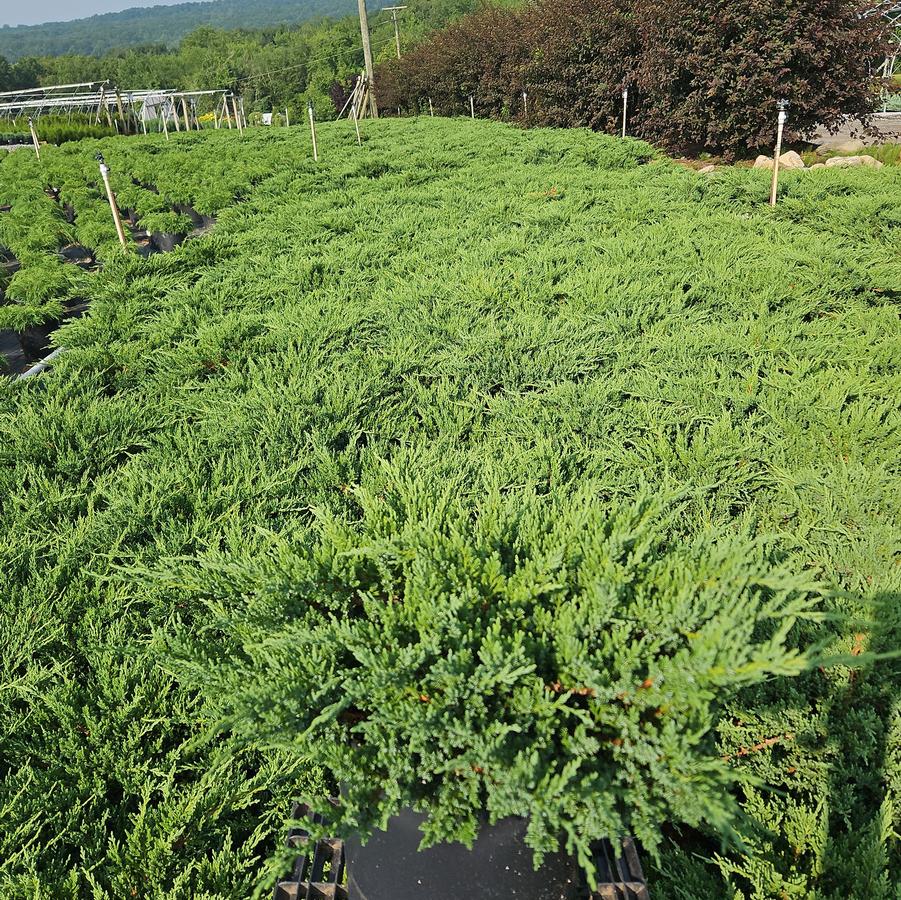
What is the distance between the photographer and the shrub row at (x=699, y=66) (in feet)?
39.5

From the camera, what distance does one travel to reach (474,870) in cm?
126

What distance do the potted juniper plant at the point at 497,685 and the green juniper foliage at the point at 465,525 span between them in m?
0.01

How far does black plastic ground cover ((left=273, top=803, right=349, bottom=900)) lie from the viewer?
1.37 meters

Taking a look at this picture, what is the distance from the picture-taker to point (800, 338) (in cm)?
375

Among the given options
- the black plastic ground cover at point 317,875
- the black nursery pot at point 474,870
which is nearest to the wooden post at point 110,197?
the black plastic ground cover at point 317,875

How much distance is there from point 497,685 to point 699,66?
16343 millimetres

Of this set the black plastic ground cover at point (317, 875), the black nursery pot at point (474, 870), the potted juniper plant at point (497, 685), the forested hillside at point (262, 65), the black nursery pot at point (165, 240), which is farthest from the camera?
the forested hillside at point (262, 65)

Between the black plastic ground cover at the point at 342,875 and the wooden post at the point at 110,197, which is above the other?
the wooden post at the point at 110,197

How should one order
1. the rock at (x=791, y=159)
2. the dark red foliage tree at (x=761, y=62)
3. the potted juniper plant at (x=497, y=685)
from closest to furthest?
the potted juniper plant at (x=497, y=685) → the dark red foliage tree at (x=761, y=62) → the rock at (x=791, y=159)

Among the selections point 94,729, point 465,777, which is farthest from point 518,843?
point 94,729

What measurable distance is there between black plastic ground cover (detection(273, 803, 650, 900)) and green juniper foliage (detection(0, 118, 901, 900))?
0.47 ft

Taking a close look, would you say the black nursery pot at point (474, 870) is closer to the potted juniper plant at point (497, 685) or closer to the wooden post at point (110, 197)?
the potted juniper plant at point (497, 685)

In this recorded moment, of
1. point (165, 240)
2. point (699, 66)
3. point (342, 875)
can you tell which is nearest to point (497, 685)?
point (342, 875)

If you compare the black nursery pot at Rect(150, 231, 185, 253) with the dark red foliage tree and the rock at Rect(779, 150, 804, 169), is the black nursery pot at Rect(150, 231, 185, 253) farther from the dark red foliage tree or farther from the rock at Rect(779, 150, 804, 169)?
the rock at Rect(779, 150, 804, 169)
